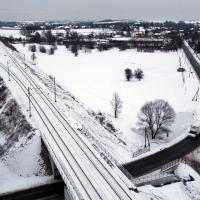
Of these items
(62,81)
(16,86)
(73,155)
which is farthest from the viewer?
(62,81)

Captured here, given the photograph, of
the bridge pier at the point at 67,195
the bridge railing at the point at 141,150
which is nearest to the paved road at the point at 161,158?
the bridge railing at the point at 141,150

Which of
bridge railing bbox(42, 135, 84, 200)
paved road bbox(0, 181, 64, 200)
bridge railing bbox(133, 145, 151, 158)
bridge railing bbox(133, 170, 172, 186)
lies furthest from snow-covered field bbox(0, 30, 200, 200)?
bridge railing bbox(42, 135, 84, 200)

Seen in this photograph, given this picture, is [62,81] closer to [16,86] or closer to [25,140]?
[16,86]

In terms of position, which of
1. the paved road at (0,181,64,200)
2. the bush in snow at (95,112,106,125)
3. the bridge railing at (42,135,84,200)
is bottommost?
the paved road at (0,181,64,200)

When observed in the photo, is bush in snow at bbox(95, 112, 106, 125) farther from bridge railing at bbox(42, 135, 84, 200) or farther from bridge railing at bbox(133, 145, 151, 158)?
bridge railing at bbox(42, 135, 84, 200)

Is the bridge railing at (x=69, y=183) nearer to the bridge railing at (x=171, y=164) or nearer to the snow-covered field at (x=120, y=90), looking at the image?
the snow-covered field at (x=120, y=90)

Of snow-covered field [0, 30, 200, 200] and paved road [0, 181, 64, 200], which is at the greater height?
snow-covered field [0, 30, 200, 200]

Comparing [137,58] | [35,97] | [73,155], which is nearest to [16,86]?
[35,97]
